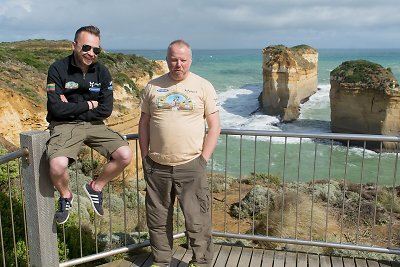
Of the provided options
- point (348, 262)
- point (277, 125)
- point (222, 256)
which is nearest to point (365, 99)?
point (277, 125)

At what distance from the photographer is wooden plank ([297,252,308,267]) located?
14.8 ft

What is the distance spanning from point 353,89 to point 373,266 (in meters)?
36.4

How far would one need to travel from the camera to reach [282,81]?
167ft

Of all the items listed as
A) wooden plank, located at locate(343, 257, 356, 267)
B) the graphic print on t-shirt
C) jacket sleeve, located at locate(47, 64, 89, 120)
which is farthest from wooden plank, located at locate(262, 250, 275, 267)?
jacket sleeve, located at locate(47, 64, 89, 120)

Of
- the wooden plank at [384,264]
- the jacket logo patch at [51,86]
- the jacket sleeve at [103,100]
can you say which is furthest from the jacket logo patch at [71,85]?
the wooden plank at [384,264]

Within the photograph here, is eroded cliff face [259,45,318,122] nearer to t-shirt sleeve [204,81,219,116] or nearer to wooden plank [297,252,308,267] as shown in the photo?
wooden plank [297,252,308,267]

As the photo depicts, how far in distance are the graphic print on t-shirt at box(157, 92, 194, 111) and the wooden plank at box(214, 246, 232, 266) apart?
1905mm

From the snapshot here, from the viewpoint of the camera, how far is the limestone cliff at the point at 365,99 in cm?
3562

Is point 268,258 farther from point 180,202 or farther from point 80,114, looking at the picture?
point 80,114

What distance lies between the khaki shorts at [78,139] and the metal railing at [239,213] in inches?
6.4

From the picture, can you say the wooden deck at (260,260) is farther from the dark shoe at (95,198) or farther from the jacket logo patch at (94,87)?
the jacket logo patch at (94,87)

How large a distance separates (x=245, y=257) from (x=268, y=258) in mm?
260

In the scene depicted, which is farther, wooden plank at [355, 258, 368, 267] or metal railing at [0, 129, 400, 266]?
wooden plank at [355, 258, 368, 267]

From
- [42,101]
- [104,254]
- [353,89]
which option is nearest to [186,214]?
Answer: [104,254]
